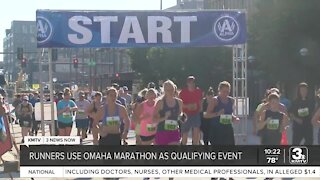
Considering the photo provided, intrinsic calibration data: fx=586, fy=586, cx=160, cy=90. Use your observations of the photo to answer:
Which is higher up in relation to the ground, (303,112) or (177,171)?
(303,112)

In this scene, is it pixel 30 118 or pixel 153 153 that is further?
pixel 30 118

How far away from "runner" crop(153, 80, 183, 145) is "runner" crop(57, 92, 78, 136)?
17.7 feet

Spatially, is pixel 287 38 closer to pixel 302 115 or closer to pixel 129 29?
pixel 129 29

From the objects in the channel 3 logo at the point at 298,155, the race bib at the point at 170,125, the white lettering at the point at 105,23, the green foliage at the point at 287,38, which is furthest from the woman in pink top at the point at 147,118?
the green foliage at the point at 287,38

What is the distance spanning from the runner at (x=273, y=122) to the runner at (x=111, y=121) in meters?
2.30

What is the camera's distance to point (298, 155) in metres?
8.76

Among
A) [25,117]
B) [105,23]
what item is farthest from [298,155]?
[25,117]

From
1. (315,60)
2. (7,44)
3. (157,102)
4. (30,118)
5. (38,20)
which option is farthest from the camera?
(7,44)

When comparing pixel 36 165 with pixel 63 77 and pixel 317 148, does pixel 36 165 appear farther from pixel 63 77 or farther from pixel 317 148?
pixel 63 77

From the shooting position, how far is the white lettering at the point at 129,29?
41.6 ft

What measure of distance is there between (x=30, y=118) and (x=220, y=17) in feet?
24.6

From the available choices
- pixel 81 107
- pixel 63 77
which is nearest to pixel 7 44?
pixel 63 77

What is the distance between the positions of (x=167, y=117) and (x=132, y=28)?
3.78 m

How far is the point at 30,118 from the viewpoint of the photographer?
58.4 ft
